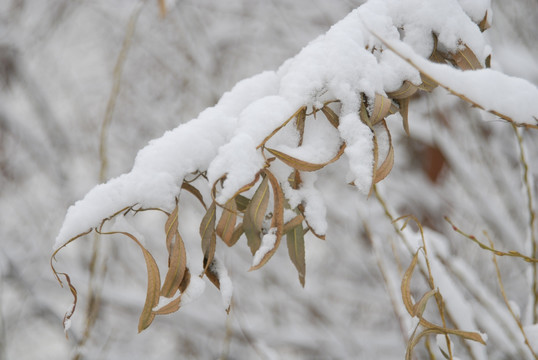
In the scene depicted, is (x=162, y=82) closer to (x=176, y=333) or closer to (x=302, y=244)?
(x=176, y=333)

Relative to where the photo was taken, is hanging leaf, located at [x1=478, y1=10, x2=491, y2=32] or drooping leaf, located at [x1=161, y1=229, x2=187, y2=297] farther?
hanging leaf, located at [x1=478, y1=10, x2=491, y2=32]

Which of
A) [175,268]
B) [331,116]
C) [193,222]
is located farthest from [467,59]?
→ [193,222]

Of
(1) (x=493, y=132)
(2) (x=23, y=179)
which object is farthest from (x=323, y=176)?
(2) (x=23, y=179)

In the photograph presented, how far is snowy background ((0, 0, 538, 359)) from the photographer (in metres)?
2.05

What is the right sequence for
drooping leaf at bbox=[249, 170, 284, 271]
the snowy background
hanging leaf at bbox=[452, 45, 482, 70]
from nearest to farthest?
drooping leaf at bbox=[249, 170, 284, 271]
hanging leaf at bbox=[452, 45, 482, 70]
the snowy background

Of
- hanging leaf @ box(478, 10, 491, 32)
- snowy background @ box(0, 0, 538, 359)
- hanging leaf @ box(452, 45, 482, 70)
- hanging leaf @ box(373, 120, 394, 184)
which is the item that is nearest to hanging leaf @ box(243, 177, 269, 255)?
hanging leaf @ box(373, 120, 394, 184)

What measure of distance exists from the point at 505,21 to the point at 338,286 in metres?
1.81

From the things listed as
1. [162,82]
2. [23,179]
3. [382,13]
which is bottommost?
[382,13]

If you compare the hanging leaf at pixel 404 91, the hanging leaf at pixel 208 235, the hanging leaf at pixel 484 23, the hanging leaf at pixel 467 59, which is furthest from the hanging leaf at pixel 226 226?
the hanging leaf at pixel 484 23

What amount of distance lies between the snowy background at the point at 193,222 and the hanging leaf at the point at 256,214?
129 cm

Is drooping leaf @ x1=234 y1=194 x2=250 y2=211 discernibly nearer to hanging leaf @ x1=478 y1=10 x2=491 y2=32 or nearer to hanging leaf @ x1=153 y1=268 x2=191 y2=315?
hanging leaf @ x1=153 y1=268 x2=191 y2=315

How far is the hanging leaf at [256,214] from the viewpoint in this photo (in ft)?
1.72

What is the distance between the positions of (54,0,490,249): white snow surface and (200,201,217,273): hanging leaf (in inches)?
1.6

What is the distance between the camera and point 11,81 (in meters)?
3.21
